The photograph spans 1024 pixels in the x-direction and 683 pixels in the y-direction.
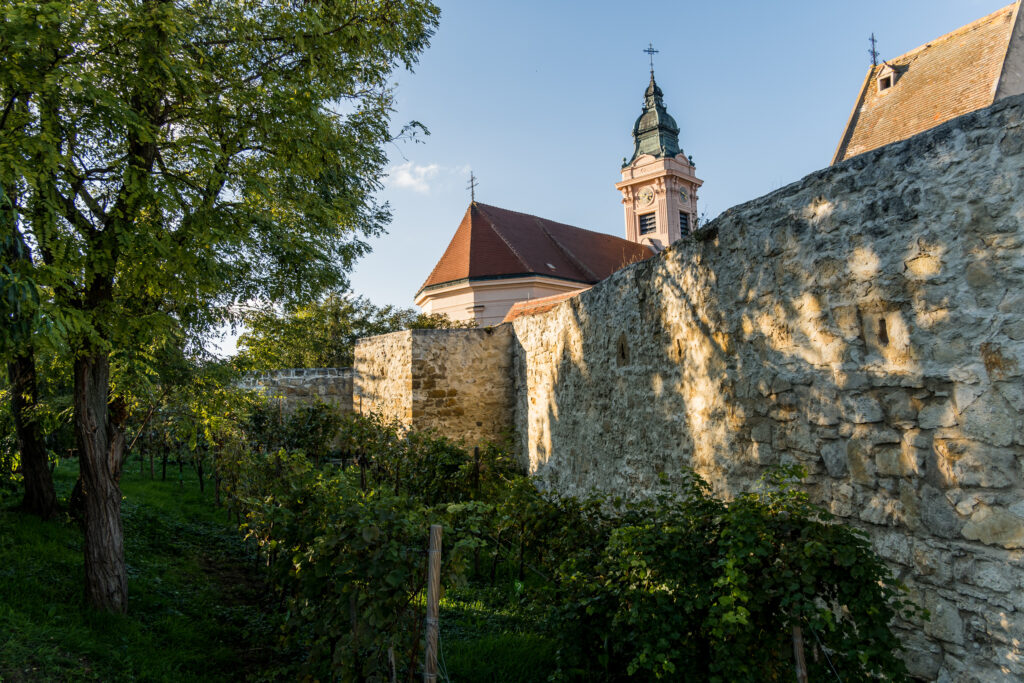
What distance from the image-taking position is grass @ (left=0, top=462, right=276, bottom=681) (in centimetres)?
371

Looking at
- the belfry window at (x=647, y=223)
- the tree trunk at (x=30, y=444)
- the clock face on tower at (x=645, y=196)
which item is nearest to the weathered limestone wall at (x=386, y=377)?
the tree trunk at (x=30, y=444)

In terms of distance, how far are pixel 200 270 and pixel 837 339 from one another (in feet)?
13.1

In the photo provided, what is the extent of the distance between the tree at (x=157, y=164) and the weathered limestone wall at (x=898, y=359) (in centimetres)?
309

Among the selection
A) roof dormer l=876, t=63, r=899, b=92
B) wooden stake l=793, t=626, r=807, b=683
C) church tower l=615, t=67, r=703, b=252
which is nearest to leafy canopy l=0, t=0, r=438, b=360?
wooden stake l=793, t=626, r=807, b=683

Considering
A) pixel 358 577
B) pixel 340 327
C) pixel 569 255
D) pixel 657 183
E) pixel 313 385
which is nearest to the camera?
pixel 358 577

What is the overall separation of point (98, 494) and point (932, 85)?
14.4 metres

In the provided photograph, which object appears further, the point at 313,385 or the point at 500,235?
the point at 500,235

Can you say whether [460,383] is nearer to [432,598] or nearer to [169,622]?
[169,622]

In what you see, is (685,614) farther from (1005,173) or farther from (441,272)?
(441,272)

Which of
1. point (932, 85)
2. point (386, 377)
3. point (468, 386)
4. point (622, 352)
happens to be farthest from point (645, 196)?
point (622, 352)

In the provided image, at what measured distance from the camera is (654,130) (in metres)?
37.4

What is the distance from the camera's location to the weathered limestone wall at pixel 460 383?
32.3 ft

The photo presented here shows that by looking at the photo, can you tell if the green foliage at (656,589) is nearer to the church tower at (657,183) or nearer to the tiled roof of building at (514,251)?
the tiled roof of building at (514,251)

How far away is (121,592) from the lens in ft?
14.9
